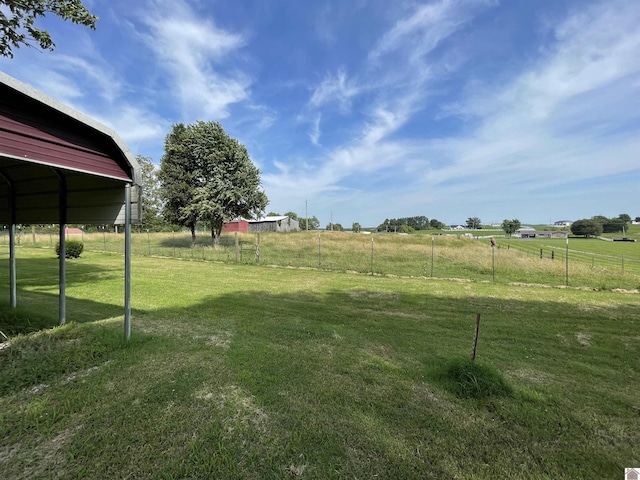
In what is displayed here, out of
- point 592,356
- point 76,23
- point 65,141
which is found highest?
point 76,23

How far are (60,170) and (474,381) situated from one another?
5.99 metres

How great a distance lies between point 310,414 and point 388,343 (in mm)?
2095

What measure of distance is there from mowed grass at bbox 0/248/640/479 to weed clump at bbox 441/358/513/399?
15 mm

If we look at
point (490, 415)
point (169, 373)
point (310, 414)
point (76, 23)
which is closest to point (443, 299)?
point (490, 415)

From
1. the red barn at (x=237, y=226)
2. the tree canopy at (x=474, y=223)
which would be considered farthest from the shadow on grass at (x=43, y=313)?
the tree canopy at (x=474, y=223)

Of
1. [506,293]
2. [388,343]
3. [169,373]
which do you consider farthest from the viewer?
[506,293]

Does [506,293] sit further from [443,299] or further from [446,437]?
[446,437]

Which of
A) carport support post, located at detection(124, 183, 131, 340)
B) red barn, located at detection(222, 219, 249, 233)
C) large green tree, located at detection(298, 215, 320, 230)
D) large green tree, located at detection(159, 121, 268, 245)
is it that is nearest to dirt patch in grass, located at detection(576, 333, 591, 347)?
carport support post, located at detection(124, 183, 131, 340)

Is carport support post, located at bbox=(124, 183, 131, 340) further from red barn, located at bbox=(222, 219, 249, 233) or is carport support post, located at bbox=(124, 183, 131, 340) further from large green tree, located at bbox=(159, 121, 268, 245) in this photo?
red barn, located at bbox=(222, 219, 249, 233)

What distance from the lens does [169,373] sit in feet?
10.9

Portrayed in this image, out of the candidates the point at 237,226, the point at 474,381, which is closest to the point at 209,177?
the point at 474,381

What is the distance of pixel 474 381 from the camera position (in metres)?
3.04

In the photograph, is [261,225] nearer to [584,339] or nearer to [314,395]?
[584,339]

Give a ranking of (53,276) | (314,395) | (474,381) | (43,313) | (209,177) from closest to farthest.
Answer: (314,395) → (474,381) → (43,313) → (53,276) → (209,177)
